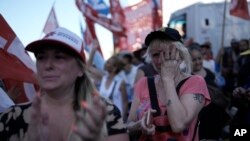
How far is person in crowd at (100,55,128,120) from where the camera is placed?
8.34m

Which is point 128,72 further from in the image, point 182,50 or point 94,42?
point 182,50

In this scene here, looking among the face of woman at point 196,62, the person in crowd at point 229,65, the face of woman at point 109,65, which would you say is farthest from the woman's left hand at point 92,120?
the person in crowd at point 229,65

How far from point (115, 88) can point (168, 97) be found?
5.09m

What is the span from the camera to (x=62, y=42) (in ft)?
8.82

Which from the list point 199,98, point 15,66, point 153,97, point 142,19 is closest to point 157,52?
point 153,97

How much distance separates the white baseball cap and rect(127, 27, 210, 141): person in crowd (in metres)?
0.78

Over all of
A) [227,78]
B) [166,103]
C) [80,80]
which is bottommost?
[227,78]

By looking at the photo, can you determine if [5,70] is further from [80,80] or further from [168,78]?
[168,78]

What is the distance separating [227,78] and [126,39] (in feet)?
10.1

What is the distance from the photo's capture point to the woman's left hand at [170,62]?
345 cm

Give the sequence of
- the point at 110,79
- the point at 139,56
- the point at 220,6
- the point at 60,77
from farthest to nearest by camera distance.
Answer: the point at 220,6
the point at 139,56
the point at 110,79
the point at 60,77

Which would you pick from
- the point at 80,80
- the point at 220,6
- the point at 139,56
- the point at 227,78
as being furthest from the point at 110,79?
the point at 220,6

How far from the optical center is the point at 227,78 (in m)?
10.7

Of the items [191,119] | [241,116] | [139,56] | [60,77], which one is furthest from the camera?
[139,56]
